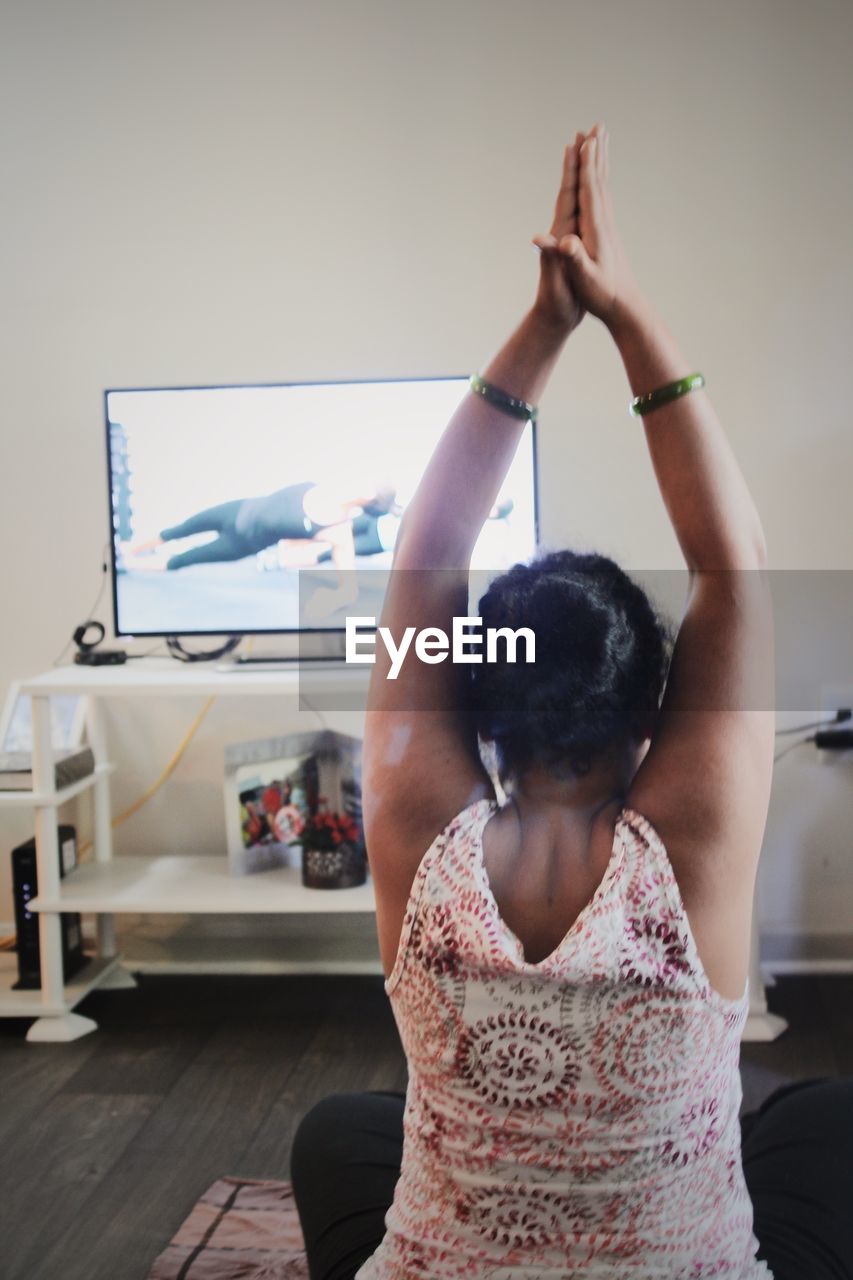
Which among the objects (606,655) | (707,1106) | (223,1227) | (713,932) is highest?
(606,655)

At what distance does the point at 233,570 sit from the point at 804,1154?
1520 millimetres

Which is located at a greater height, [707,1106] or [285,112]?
[285,112]

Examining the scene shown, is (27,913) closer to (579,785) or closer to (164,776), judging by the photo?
(164,776)

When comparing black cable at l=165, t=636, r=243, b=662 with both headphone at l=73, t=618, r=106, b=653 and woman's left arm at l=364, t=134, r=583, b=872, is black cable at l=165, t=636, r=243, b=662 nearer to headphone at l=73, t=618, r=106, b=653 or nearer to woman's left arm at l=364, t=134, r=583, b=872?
headphone at l=73, t=618, r=106, b=653

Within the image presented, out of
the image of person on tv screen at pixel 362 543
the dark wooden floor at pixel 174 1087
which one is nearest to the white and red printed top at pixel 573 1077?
the dark wooden floor at pixel 174 1087

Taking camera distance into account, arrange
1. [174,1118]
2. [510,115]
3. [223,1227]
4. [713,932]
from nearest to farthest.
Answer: [713,932], [223,1227], [174,1118], [510,115]

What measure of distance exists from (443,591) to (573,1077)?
1.11 ft

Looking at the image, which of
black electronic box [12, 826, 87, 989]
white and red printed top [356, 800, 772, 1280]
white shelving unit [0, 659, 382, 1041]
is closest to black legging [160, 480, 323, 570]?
white shelving unit [0, 659, 382, 1041]

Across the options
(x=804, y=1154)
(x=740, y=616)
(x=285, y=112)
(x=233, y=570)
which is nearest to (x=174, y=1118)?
(x=233, y=570)

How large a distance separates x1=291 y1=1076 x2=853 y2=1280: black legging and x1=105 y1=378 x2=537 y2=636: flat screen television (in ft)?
4.02

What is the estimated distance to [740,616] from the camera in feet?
2.67

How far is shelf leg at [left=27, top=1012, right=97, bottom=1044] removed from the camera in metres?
2.19

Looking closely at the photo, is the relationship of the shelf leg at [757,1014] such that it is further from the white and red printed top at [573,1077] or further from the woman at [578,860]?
the white and red printed top at [573,1077]

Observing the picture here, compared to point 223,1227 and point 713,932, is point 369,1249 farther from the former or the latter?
point 223,1227
